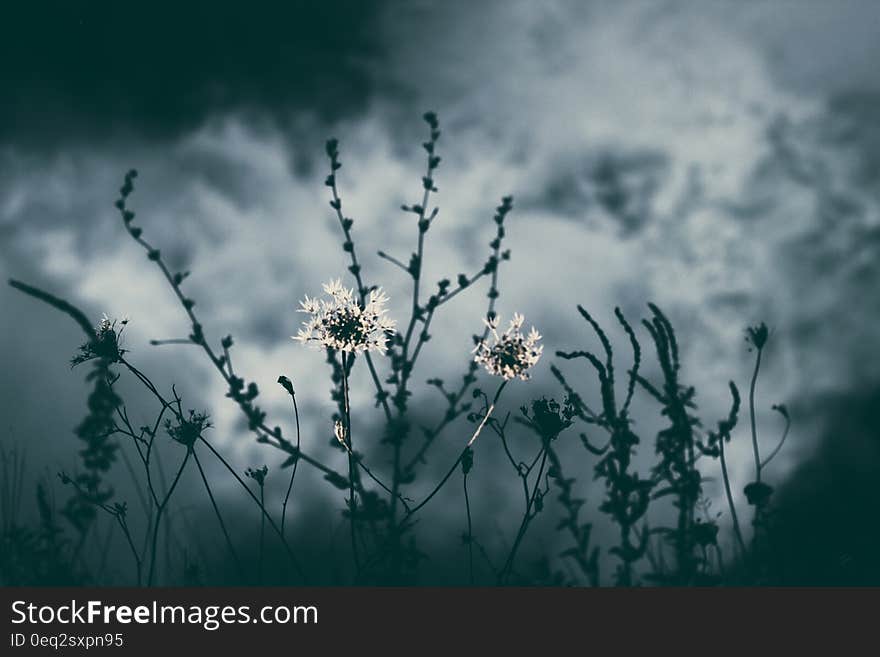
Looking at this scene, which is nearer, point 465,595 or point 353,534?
point 465,595

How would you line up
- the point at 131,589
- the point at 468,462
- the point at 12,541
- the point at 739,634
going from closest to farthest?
the point at 739,634 → the point at 131,589 → the point at 12,541 → the point at 468,462

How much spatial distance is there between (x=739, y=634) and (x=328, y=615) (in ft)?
7.00

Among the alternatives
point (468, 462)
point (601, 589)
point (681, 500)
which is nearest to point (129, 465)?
point (468, 462)

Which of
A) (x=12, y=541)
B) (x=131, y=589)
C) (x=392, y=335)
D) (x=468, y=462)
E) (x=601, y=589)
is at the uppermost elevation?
(x=392, y=335)

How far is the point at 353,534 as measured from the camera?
4.24m

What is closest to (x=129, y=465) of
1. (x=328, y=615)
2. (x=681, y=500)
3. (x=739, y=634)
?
(x=328, y=615)

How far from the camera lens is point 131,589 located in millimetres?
3742

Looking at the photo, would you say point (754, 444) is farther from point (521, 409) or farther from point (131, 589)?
point (131, 589)

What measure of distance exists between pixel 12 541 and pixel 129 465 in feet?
2.53

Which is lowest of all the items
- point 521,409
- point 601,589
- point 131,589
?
point 601,589

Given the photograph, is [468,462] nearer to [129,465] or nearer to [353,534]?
[353,534]

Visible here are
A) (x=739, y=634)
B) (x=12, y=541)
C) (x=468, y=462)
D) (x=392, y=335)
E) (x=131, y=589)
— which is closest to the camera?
(x=739, y=634)

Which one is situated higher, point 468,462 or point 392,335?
point 392,335

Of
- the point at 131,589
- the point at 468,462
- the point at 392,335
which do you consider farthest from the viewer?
the point at 392,335
